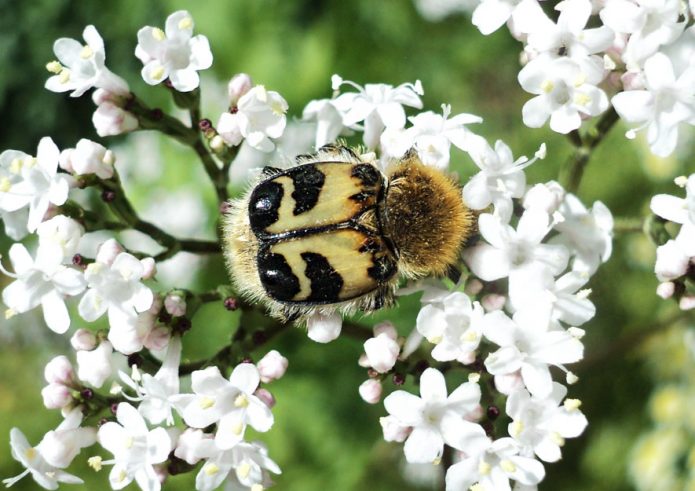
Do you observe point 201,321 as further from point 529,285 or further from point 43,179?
point 529,285

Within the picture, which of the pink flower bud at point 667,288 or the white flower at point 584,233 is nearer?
the pink flower bud at point 667,288

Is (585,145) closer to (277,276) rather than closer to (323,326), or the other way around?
(323,326)

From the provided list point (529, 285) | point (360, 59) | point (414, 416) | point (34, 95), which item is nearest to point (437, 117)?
point (529, 285)

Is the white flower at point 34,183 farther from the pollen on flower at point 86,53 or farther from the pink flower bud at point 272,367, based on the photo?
the pink flower bud at point 272,367

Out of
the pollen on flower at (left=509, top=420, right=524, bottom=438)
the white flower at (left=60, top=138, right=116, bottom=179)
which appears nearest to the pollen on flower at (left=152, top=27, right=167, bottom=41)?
the white flower at (left=60, top=138, right=116, bottom=179)

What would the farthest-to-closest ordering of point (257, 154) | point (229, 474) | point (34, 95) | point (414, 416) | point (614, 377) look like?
1. point (34, 95)
2. point (257, 154)
3. point (614, 377)
4. point (229, 474)
5. point (414, 416)

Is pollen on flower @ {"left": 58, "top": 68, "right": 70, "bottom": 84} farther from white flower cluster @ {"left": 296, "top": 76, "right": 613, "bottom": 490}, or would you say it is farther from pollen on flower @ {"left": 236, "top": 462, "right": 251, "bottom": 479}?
pollen on flower @ {"left": 236, "top": 462, "right": 251, "bottom": 479}

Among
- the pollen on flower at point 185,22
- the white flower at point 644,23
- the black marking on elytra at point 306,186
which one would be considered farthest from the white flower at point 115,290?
the white flower at point 644,23
